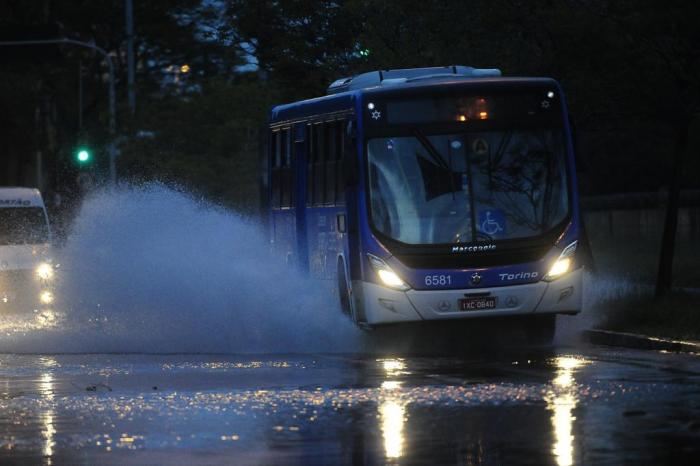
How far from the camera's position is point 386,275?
21.0 m

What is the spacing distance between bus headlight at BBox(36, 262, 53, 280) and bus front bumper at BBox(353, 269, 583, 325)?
16.7m

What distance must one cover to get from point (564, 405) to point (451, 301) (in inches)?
273

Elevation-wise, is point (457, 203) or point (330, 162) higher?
point (330, 162)

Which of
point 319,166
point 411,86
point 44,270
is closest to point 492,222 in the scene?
point 411,86

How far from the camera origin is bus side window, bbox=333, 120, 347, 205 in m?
22.5

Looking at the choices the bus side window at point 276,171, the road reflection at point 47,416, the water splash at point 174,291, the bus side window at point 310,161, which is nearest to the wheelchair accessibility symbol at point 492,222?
the water splash at point 174,291

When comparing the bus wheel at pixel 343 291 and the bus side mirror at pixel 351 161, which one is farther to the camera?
the bus wheel at pixel 343 291

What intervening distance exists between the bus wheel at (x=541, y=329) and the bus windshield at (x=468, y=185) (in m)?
1.29

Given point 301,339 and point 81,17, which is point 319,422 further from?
point 81,17

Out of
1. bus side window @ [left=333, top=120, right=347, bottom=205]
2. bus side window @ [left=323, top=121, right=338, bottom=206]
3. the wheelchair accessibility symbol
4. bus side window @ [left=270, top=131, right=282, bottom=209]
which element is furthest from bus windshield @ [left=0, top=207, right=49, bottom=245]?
the wheelchair accessibility symbol

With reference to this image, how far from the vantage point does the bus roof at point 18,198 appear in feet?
124

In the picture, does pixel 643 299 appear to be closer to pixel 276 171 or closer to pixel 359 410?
pixel 276 171

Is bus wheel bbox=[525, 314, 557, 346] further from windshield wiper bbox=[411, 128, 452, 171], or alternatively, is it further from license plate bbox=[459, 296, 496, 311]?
windshield wiper bbox=[411, 128, 452, 171]

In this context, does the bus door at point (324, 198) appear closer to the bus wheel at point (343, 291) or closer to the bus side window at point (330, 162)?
the bus side window at point (330, 162)
